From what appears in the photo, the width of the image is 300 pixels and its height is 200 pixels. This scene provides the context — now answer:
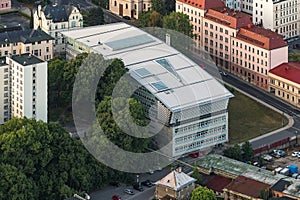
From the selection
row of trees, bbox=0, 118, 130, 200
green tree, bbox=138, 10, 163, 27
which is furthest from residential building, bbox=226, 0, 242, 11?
row of trees, bbox=0, 118, 130, 200

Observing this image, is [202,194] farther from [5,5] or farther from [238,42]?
[5,5]

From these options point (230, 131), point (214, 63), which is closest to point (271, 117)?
point (230, 131)

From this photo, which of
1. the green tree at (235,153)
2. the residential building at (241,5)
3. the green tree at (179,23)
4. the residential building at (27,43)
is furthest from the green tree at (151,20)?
the green tree at (235,153)

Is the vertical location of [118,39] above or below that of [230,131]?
above

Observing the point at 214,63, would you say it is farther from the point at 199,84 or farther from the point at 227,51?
the point at 199,84

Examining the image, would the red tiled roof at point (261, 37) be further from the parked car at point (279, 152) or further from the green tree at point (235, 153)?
the green tree at point (235, 153)

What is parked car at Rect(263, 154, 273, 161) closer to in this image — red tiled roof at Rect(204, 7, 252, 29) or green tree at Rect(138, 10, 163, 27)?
red tiled roof at Rect(204, 7, 252, 29)

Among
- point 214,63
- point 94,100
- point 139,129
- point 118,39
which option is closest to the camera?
point 139,129
